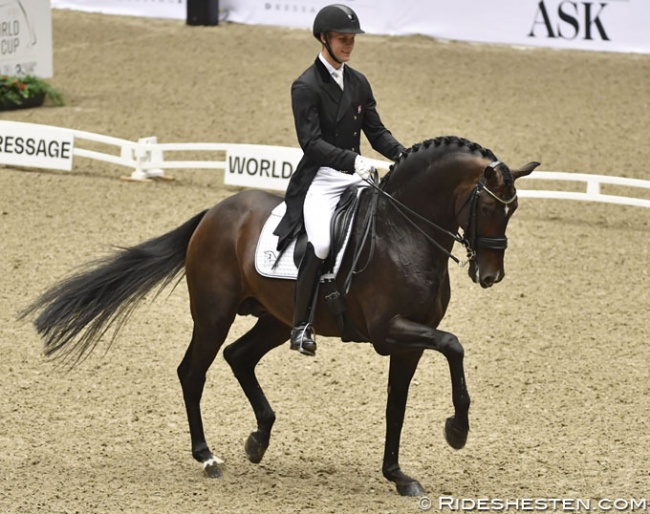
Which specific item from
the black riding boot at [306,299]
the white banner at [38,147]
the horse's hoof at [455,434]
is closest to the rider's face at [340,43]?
the black riding boot at [306,299]

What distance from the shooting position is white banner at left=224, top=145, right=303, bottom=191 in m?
12.6

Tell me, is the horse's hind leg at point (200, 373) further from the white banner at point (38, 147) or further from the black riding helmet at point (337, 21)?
the white banner at point (38, 147)

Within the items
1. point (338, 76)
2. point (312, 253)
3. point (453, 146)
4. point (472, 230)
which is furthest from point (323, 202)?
point (472, 230)

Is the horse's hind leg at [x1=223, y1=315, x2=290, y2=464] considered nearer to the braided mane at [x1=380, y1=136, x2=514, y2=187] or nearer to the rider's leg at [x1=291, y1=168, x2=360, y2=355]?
the rider's leg at [x1=291, y1=168, x2=360, y2=355]

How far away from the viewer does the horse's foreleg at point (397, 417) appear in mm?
6453

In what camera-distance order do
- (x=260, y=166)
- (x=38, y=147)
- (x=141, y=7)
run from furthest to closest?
1. (x=141, y=7)
2. (x=38, y=147)
3. (x=260, y=166)

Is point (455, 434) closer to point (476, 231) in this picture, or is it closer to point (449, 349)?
point (449, 349)

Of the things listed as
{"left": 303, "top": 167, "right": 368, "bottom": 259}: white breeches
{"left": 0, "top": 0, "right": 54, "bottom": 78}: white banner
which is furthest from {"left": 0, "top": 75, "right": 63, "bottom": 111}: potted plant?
{"left": 303, "top": 167, "right": 368, "bottom": 259}: white breeches

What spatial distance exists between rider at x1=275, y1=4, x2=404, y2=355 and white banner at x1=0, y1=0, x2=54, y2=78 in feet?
34.7

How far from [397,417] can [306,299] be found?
0.83 meters

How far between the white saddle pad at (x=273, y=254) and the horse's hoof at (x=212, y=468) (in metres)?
1.13

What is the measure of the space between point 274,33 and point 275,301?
44.9ft

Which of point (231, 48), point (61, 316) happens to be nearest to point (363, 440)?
point (61, 316)

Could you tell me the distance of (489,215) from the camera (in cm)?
585
